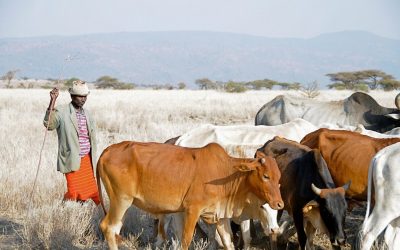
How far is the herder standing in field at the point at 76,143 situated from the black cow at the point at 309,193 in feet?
7.55

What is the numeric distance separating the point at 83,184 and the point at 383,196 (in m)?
3.73

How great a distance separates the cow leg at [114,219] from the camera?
655cm

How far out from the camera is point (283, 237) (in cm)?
805

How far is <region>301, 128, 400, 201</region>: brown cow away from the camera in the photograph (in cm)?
828

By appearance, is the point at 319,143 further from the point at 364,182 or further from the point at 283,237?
the point at 283,237

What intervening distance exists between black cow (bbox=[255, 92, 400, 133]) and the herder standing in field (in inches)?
274

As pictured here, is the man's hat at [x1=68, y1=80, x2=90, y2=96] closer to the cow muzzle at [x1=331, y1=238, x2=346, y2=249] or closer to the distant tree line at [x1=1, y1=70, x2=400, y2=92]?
the cow muzzle at [x1=331, y1=238, x2=346, y2=249]

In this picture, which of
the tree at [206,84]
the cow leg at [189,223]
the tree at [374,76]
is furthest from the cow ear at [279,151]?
the tree at [206,84]

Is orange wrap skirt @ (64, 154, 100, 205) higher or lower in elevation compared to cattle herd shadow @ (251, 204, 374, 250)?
higher

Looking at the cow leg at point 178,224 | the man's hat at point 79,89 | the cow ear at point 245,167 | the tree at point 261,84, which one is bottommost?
the tree at point 261,84

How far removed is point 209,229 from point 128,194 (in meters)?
1.49

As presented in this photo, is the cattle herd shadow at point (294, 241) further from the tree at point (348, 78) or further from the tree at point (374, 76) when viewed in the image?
the tree at point (348, 78)

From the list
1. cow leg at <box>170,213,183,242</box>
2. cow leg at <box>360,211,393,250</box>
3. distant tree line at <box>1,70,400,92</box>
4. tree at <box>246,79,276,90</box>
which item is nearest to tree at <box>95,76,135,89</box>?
distant tree line at <box>1,70,400,92</box>

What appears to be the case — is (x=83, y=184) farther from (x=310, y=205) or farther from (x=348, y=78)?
(x=348, y=78)
